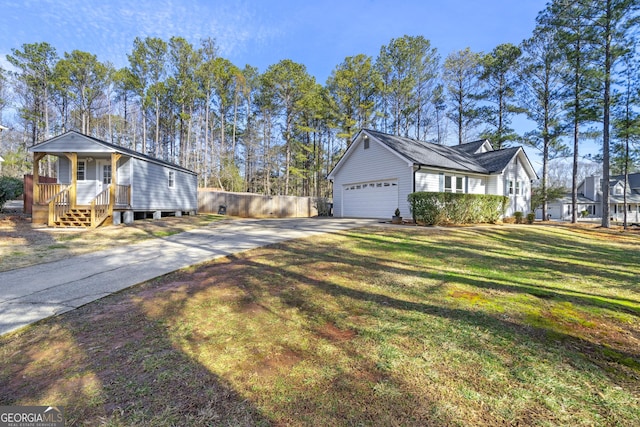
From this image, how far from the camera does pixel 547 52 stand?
20.0m

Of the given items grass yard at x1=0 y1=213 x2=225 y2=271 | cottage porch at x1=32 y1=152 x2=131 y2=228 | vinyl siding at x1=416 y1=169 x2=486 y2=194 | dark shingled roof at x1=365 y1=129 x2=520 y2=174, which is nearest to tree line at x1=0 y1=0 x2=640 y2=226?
dark shingled roof at x1=365 y1=129 x2=520 y2=174

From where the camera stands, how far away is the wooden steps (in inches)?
438

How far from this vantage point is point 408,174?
587 inches

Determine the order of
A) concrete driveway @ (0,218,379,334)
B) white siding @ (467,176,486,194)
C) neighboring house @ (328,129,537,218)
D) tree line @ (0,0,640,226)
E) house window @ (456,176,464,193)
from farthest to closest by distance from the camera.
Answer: tree line @ (0,0,640,226) < white siding @ (467,176,486,194) < house window @ (456,176,464,193) < neighboring house @ (328,129,537,218) < concrete driveway @ (0,218,379,334)

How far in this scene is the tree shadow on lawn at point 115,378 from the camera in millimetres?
1870

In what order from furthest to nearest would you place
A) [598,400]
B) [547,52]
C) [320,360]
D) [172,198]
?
[547,52] < [172,198] < [320,360] < [598,400]

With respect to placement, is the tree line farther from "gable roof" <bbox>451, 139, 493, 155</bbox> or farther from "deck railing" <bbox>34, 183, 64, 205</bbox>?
"deck railing" <bbox>34, 183, 64, 205</bbox>

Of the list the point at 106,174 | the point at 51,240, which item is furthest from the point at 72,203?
the point at 51,240

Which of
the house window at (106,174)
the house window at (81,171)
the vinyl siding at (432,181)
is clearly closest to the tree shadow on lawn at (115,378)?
the house window at (106,174)

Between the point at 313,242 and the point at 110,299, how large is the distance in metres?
4.97

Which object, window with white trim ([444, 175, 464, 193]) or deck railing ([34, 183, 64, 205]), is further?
window with white trim ([444, 175, 464, 193])

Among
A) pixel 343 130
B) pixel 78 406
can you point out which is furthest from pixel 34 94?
pixel 78 406

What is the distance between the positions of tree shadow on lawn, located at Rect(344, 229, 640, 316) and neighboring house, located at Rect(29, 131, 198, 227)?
11.2 metres

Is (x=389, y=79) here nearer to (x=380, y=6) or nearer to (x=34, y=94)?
(x=380, y=6)
